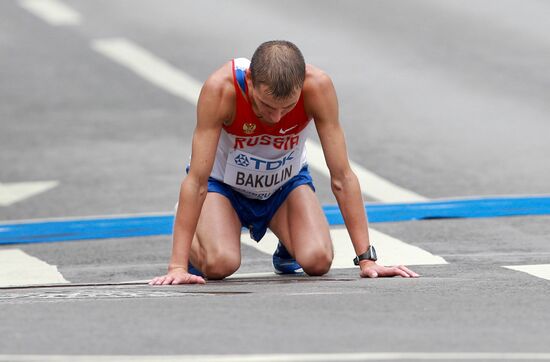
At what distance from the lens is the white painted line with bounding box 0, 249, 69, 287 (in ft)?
25.8

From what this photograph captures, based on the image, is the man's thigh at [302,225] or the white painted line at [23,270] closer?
the man's thigh at [302,225]

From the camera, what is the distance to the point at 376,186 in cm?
1098

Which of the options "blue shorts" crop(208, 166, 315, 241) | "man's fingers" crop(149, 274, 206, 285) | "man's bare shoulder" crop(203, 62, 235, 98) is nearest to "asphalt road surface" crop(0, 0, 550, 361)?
"man's fingers" crop(149, 274, 206, 285)

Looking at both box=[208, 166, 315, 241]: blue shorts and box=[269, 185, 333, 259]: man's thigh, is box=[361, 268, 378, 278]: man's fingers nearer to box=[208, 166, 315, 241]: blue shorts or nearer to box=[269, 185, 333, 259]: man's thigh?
box=[269, 185, 333, 259]: man's thigh

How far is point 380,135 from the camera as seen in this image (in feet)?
42.0

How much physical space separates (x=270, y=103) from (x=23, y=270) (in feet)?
9.02

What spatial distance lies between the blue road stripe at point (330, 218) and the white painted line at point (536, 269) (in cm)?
262

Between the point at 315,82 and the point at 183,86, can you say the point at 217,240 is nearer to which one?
the point at 315,82

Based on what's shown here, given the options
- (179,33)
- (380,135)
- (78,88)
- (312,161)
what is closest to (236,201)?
(312,161)

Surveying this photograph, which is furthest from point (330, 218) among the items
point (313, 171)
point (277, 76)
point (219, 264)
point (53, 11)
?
point (53, 11)

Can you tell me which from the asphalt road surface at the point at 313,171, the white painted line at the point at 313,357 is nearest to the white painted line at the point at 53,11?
the asphalt road surface at the point at 313,171

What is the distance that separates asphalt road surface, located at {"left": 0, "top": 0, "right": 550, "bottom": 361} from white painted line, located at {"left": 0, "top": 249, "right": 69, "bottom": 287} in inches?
1.2

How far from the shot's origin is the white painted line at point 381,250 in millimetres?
8047

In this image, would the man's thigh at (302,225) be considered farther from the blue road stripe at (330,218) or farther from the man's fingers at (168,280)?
the blue road stripe at (330,218)
